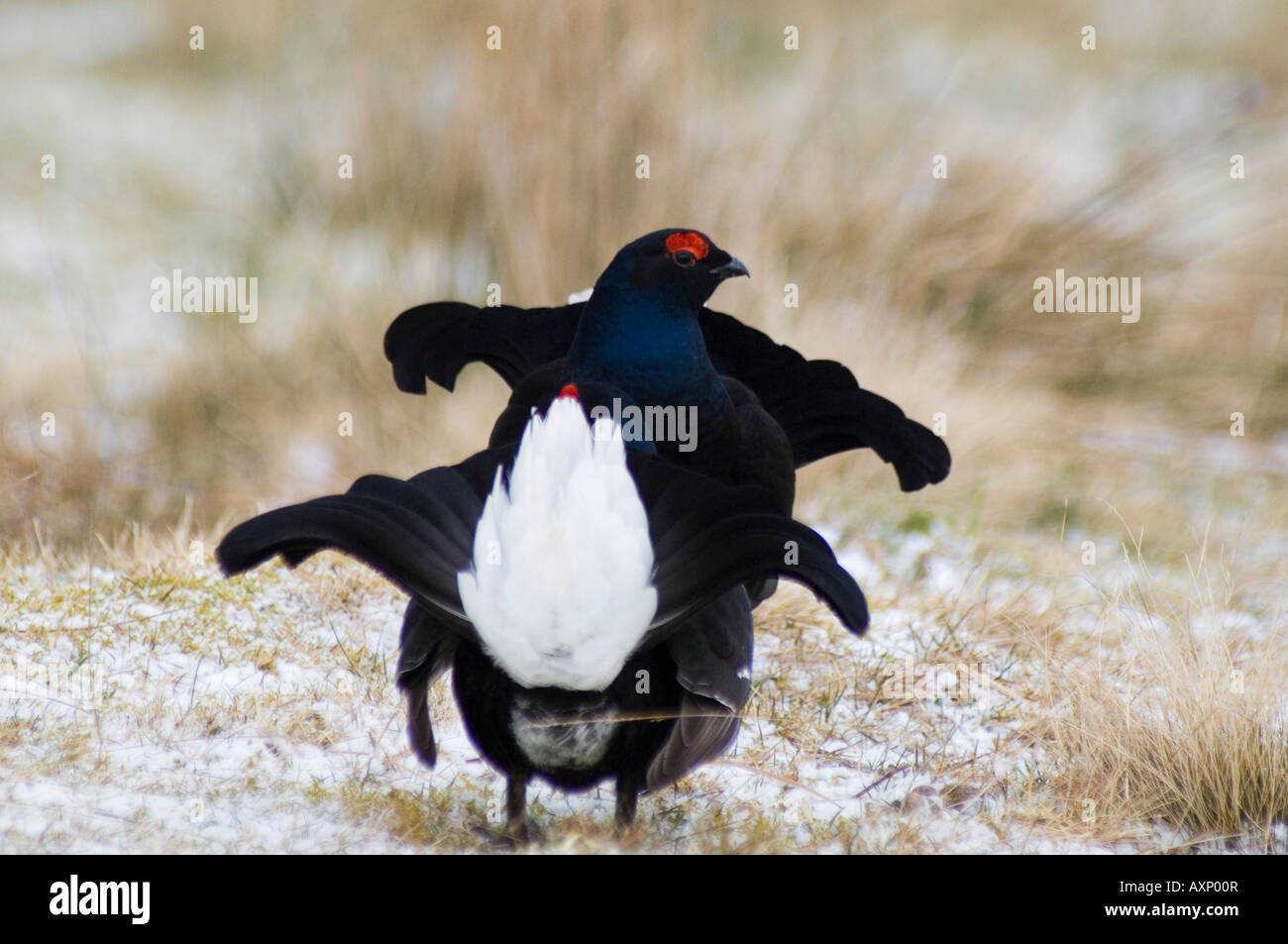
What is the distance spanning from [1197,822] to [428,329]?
5.75 feet

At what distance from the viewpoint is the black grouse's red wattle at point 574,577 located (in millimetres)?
2012

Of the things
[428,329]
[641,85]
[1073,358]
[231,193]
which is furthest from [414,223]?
[1073,358]

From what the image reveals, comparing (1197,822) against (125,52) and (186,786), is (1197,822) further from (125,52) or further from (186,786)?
(125,52)

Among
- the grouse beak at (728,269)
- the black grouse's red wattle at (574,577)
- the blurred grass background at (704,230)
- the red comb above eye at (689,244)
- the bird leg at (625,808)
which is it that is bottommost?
the bird leg at (625,808)

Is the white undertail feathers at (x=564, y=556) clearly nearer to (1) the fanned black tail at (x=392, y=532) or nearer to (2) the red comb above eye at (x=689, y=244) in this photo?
(1) the fanned black tail at (x=392, y=532)

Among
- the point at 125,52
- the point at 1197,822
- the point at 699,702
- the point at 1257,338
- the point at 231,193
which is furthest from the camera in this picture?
the point at 125,52

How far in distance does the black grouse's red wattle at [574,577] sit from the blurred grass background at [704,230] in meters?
2.16

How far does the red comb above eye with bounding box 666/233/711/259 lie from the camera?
8.73 feet

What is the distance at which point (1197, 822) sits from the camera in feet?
8.64

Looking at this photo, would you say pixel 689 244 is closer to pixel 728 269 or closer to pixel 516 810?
pixel 728 269

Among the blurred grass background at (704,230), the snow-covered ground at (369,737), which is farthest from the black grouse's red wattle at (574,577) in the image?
the blurred grass background at (704,230)

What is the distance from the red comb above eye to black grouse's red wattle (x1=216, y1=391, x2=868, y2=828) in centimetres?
48

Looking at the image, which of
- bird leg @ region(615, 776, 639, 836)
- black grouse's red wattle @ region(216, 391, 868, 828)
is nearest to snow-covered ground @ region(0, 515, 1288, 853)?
bird leg @ region(615, 776, 639, 836)

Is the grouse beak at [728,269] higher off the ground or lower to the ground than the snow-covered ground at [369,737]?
higher
